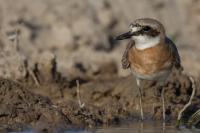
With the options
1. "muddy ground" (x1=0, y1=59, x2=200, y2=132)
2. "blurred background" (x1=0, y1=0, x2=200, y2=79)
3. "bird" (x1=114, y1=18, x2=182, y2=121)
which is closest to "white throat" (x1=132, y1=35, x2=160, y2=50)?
"bird" (x1=114, y1=18, x2=182, y2=121)

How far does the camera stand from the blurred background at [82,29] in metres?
13.4

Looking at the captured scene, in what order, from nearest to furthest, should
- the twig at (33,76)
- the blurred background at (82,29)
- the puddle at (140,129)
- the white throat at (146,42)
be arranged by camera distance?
the puddle at (140,129) → the white throat at (146,42) → the twig at (33,76) → the blurred background at (82,29)

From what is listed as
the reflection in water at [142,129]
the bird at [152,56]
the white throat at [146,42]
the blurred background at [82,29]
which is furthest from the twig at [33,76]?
the reflection in water at [142,129]

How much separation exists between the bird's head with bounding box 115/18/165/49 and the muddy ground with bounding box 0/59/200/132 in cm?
80

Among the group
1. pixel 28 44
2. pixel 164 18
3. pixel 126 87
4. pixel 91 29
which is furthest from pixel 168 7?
pixel 126 87

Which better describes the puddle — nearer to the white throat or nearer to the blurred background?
the white throat

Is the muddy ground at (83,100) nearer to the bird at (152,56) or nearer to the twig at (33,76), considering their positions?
the twig at (33,76)

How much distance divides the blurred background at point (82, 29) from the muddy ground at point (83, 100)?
46 centimetres

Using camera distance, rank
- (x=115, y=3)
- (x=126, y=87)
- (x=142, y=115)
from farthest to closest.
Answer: (x=115, y=3) → (x=126, y=87) → (x=142, y=115)

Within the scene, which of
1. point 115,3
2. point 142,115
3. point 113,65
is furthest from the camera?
point 115,3

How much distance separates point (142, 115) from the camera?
33.9 ft

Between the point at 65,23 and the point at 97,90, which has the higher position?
the point at 65,23

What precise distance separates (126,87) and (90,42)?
282 cm

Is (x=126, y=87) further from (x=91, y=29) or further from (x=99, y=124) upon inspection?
(x=91, y=29)
